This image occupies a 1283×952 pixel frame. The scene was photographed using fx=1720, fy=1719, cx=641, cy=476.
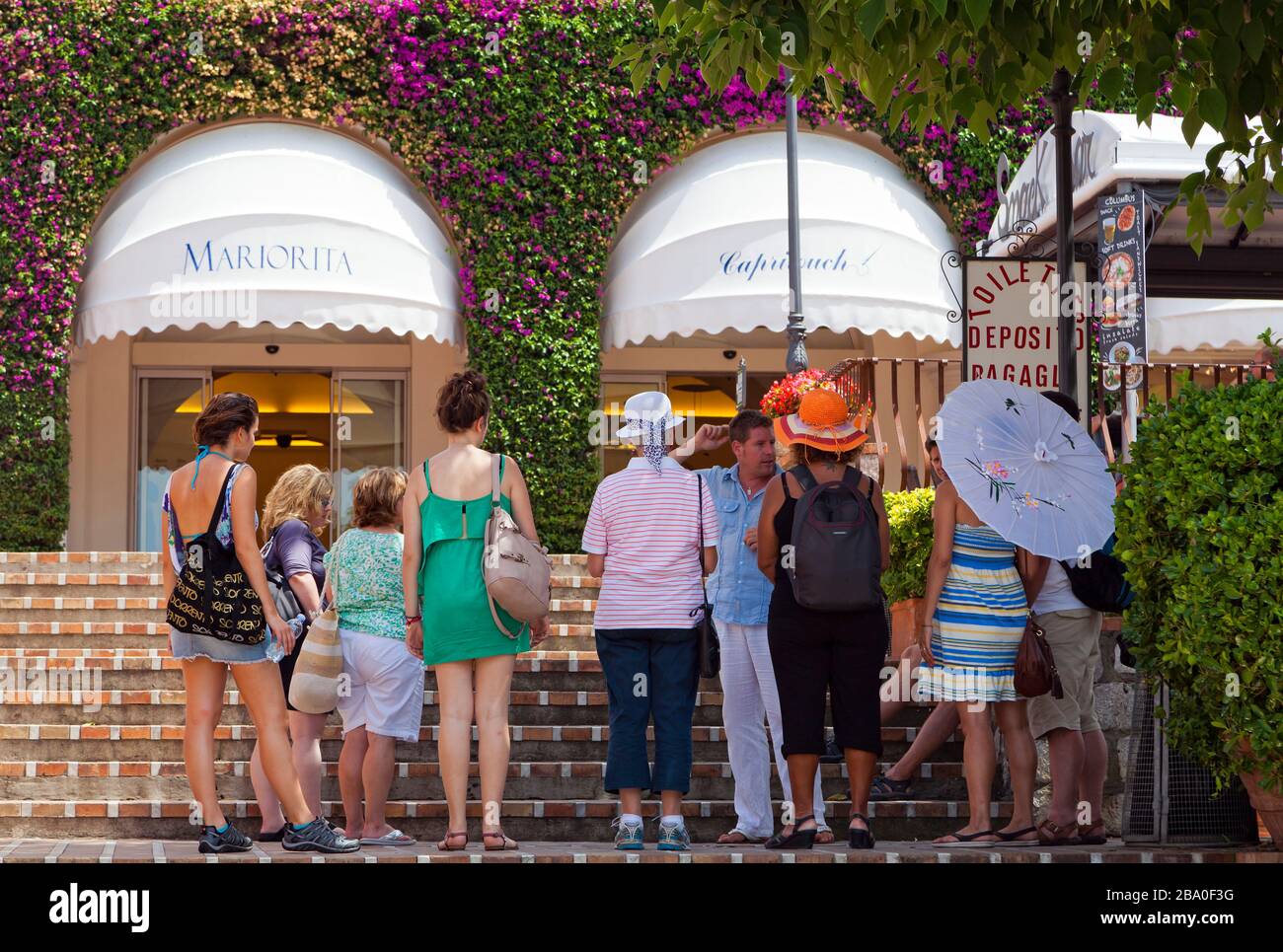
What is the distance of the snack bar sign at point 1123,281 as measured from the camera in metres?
9.77

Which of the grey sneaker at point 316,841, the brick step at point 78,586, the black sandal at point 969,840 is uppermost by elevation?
the brick step at point 78,586

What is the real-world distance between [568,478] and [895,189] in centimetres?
434

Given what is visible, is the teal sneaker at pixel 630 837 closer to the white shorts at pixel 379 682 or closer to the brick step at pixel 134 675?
the white shorts at pixel 379 682

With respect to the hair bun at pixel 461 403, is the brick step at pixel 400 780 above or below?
below

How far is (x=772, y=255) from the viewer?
16.1 meters

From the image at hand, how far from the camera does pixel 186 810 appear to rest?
26.3 ft

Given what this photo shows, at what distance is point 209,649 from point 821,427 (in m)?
2.68

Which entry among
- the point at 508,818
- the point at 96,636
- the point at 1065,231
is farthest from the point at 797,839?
the point at 96,636

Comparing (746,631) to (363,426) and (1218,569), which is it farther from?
(363,426)

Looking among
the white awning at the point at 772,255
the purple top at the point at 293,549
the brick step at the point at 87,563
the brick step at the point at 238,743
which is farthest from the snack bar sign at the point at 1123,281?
the brick step at the point at 87,563

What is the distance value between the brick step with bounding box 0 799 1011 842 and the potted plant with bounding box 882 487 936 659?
5.17 ft

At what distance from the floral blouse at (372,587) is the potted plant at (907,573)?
315 cm

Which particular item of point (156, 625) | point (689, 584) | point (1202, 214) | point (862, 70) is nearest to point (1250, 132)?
point (1202, 214)

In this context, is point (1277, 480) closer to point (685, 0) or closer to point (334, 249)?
point (685, 0)
